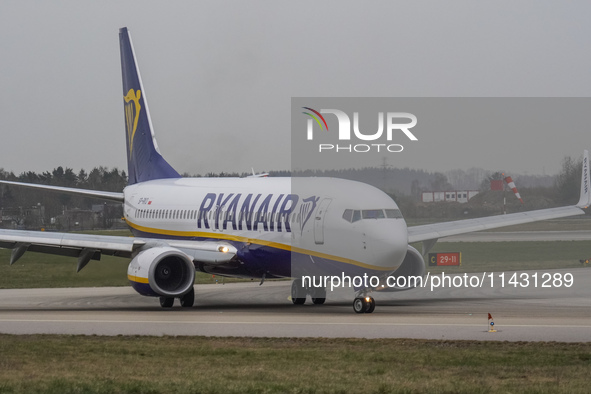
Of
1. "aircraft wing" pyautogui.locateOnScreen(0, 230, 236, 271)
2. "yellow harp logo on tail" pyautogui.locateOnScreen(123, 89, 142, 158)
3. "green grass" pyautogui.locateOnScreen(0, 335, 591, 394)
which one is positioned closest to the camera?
"green grass" pyautogui.locateOnScreen(0, 335, 591, 394)

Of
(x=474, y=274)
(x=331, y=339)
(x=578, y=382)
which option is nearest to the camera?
(x=578, y=382)

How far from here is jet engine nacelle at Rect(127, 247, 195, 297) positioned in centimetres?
2820

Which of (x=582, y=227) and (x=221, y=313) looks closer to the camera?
(x=221, y=313)

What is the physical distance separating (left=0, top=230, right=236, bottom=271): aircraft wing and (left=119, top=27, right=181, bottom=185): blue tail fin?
712 cm

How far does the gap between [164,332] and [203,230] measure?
975cm

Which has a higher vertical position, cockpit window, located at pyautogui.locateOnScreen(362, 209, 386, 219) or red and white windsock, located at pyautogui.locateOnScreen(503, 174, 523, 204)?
red and white windsock, located at pyautogui.locateOnScreen(503, 174, 523, 204)

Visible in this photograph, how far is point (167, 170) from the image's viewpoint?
3756 cm

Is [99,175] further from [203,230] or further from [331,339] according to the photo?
[331,339]

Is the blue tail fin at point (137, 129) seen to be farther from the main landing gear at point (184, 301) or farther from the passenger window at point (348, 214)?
the passenger window at point (348, 214)

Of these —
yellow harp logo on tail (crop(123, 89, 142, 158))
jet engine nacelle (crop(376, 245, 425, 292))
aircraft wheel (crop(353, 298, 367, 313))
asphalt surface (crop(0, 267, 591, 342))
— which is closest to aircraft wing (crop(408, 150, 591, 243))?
jet engine nacelle (crop(376, 245, 425, 292))

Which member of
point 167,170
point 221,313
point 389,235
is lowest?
point 221,313

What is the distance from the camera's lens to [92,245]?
97.6 feet

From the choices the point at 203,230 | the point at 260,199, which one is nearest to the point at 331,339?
the point at 260,199

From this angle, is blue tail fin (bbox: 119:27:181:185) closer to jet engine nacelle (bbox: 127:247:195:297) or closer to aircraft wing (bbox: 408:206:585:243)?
jet engine nacelle (bbox: 127:247:195:297)
